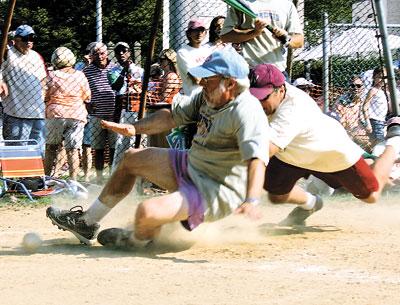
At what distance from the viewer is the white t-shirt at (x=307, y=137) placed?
6.21 m

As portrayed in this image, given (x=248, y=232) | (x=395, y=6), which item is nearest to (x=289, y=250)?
(x=248, y=232)

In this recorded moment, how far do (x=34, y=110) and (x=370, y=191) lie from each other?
469 centimetres

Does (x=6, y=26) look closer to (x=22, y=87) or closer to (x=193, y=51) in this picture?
(x=22, y=87)

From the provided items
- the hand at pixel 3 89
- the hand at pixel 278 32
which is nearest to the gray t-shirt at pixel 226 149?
the hand at pixel 278 32

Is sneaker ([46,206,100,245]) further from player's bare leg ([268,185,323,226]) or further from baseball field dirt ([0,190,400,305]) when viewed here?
player's bare leg ([268,185,323,226])

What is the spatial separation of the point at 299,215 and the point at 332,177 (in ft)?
1.58

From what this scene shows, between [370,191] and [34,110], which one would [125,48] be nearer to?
[34,110]

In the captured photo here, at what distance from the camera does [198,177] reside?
5727 mm

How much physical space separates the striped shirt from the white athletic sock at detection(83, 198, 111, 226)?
492 cm

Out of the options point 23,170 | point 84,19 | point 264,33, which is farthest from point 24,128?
point 84,19

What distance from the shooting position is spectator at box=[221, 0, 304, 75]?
24.1 feet

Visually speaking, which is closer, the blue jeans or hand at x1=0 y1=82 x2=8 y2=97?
hand at x1=0 y1=82 x2=8 y2=97

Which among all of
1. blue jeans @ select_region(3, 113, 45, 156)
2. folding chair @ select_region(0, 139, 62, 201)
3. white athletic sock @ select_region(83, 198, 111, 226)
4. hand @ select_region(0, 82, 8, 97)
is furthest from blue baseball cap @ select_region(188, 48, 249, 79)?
blue jeans @ select_region(3, 113, 45, 156)

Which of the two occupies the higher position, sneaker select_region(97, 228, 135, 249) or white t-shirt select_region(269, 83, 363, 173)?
white t-shirt select_region(269, 83, 363, 173)
